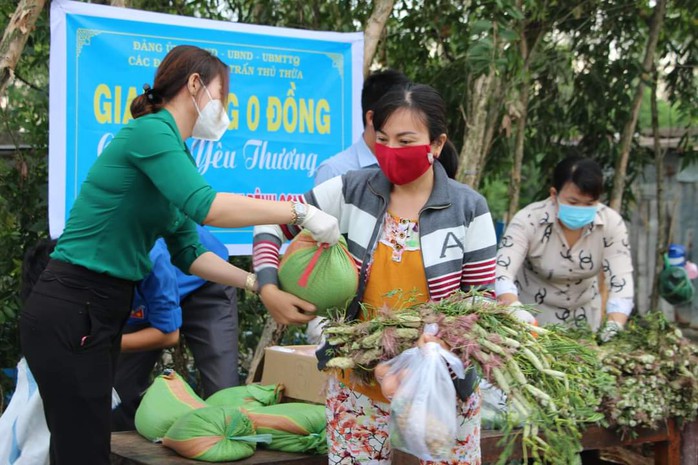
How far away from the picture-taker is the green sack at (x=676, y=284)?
20.8 feet

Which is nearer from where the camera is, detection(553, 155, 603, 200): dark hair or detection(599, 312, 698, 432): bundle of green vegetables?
detection(599, 312, 698, 432): bundle of green vegetables

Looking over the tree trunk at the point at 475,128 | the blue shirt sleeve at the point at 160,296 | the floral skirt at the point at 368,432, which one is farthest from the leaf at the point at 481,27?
the floral skirt at the point at 368,432

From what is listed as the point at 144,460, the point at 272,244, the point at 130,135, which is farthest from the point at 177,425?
the point at 130,135

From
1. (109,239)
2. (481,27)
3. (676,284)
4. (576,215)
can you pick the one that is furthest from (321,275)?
(676,284)

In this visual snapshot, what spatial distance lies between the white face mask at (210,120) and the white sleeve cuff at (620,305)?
255 cm

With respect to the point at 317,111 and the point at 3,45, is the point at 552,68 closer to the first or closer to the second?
the point at 317,111

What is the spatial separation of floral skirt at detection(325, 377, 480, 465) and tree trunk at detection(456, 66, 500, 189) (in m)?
2.78

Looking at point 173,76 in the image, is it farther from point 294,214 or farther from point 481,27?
point 481,27

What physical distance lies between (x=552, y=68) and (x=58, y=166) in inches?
142

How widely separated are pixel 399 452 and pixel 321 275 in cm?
122

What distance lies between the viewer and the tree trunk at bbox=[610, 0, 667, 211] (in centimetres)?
624

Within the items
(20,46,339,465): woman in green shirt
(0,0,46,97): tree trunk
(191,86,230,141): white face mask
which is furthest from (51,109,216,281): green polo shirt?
(0,0,46,97): tree trunk

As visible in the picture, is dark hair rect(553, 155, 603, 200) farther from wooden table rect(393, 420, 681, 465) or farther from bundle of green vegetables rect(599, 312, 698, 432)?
wooden table rect(393, 420, 681, 465)

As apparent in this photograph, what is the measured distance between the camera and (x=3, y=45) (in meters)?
3.72
